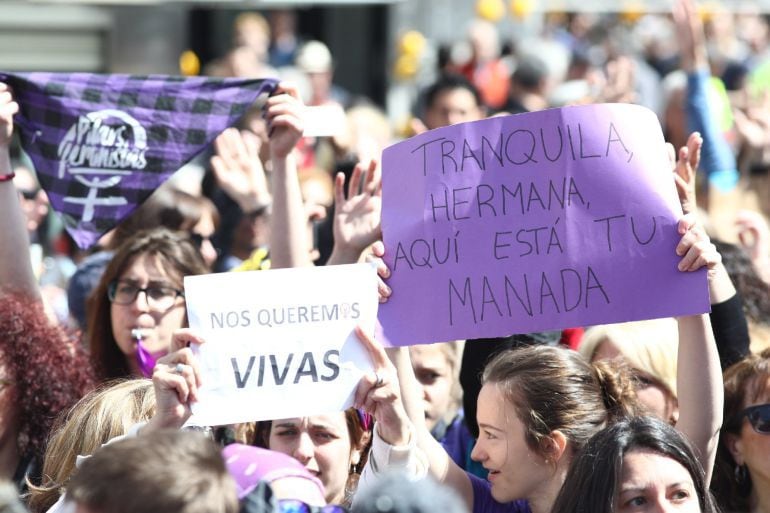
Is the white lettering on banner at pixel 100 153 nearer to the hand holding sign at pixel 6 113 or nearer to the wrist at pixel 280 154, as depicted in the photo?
the hand holding sign at pixel 6 113

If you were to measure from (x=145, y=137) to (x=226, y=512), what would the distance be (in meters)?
2.30

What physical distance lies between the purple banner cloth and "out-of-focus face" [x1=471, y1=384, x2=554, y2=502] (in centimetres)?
151

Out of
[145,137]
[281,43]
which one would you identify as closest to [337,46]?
[281,43]

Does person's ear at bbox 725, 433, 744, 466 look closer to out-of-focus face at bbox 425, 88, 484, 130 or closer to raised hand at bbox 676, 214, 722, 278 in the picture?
raised hand at bbox 676, 214, 722, 278

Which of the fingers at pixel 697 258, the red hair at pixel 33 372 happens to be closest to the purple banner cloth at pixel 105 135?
the red hair at pixel 33 372

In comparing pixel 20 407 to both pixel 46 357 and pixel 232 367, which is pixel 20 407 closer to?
pixel 46 357

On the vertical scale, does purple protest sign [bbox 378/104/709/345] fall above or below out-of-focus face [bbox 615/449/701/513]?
above

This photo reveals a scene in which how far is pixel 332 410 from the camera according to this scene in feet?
9.85

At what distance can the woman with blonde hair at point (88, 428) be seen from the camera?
3033 millimetres

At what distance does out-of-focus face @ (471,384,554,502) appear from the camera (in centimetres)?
312

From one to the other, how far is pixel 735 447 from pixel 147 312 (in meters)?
1.86

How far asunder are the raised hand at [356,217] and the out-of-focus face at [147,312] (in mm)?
633

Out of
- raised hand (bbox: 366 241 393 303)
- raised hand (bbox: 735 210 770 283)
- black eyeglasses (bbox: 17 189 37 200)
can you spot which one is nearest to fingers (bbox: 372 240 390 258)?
raised hand (bbox: 366 241 393 303)

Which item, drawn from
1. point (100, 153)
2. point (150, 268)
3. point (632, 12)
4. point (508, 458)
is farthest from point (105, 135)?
point (632, 12)
